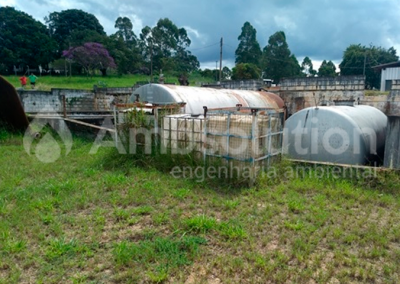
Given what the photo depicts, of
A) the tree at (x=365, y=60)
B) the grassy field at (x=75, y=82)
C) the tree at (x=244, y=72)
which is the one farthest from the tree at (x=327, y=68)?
the grassy field at (x=75, y=82)

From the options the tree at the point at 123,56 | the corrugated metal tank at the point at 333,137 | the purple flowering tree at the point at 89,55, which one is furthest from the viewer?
the tree at the point at 123,56

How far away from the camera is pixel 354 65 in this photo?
123 feet

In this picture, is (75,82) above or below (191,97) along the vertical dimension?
above

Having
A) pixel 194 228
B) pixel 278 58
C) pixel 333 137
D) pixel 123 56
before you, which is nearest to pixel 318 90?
pixel 333 137

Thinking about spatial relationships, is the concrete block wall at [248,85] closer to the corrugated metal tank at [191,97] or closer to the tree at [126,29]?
the corrugated metal tank at [191,97]

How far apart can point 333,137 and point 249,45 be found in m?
37.2

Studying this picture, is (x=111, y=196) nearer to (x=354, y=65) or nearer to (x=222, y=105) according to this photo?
(x=222, y=105)

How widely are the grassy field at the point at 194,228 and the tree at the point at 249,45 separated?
1475 inches

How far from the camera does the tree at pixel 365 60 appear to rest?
118 feet

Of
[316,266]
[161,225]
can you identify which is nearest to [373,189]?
[316,266]

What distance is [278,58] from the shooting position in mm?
38250

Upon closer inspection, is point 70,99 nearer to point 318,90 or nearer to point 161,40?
point 318,90

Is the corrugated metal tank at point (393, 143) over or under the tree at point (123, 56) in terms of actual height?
under

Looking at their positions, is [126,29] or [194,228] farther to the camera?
[126,29]
